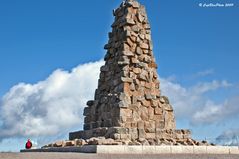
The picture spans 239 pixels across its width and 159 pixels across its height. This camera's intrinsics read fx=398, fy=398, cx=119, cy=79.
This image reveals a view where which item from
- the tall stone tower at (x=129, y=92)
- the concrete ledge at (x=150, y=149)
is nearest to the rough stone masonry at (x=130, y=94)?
the tall stone tower at (x=129, y=92)

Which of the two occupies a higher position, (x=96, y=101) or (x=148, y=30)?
(x=148, y=30)

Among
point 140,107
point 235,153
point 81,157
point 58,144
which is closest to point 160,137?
point 140,107

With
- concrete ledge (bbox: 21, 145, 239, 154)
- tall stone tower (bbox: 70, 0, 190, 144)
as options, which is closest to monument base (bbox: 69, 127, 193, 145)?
tall stone tower (bbox: 70, 0, 190, 144)

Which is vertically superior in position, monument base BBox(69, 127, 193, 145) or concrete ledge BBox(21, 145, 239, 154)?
monument base BBox(69, 127, 193, 145)

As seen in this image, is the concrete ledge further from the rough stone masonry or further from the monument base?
the rough stone masonry

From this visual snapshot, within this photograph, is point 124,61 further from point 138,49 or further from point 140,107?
point 140,107

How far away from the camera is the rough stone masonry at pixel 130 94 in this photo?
16.0 m

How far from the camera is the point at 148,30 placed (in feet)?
60.5

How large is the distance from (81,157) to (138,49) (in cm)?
719

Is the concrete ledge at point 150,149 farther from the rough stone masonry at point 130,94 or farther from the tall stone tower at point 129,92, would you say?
the tall stone tower at point 129,92

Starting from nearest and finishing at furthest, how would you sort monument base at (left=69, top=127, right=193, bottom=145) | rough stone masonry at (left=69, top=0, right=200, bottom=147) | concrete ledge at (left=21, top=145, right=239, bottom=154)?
concrete ledge at (left=21, top=145, right=239, bottom=154) → monument base at (left=69, top=127, right=193, bottom=145) → rough stone masonry at (left=69, top=0, right=200, bottom=147)

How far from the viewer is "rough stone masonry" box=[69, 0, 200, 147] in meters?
16.0

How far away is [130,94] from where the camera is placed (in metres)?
16.7

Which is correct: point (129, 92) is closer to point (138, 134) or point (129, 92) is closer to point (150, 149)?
point (138, 134)
